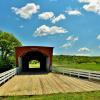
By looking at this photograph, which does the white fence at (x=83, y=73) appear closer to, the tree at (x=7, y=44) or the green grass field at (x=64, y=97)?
the green grass field at (x=64, y=97)

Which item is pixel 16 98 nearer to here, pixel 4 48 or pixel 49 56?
pixel 49 56

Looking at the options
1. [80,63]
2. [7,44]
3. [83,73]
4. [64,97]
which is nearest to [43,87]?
[64,97]

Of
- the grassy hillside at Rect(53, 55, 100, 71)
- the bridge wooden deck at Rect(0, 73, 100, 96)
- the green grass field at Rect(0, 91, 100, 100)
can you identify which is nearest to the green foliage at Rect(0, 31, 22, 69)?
the grassy hillside at Rect(53, 55, 100, 71)

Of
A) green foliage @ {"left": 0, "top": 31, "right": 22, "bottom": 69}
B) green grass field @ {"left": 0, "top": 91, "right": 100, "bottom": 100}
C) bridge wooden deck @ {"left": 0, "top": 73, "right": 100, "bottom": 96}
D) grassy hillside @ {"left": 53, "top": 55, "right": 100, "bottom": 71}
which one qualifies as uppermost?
green foliage @ {"left": 0, "top": 31, "right": 22, "bottom": 69}

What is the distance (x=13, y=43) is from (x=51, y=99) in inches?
1949

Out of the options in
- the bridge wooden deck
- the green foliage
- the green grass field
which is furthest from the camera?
the green foliage

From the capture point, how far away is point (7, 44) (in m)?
55.7

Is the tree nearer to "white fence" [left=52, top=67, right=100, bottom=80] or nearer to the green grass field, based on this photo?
"white fence" [left=52, top=67, right=100, bottom=80]

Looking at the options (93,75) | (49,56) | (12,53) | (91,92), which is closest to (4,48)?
(12,53)

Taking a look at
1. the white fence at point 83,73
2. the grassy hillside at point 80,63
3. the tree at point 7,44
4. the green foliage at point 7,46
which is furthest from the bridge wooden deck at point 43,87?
the tree at point 7,44

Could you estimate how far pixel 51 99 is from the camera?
10086 millimetres

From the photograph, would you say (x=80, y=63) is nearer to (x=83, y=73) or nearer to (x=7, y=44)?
(x=7, y=44)

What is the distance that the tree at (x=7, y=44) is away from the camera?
182 ft

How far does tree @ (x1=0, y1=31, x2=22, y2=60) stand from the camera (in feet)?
182
